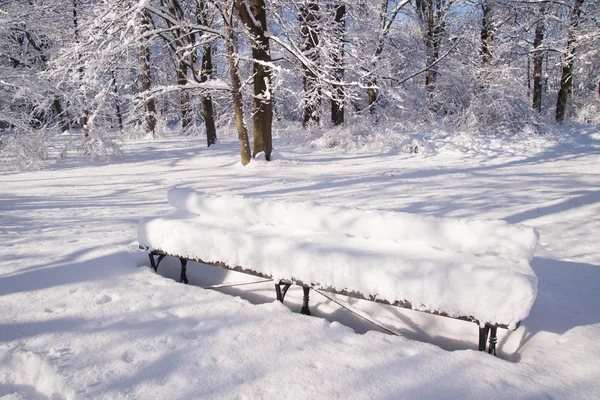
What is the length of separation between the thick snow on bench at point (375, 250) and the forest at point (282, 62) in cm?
552

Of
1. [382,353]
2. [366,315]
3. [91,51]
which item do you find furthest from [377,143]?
[382,353]

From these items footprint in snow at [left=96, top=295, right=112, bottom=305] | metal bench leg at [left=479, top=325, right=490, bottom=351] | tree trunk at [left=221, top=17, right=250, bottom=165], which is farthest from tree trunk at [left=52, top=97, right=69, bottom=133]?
metal bench leg at [left=479, top=325, right=490, bottom=351]

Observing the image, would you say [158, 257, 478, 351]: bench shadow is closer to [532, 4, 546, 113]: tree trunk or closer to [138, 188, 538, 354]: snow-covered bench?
[138, 188, 538, 354]: snow-covered bench

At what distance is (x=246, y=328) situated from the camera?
8.62 feet

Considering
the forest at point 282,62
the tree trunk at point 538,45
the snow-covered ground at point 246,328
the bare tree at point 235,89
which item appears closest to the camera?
the snow-covered ground at point 246,328

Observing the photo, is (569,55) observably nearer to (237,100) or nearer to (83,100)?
(237,100)

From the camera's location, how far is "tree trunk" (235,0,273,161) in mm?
9323

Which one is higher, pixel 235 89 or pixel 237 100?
pixel 235 89

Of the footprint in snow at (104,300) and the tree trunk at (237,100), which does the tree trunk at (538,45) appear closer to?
the tree trunk at (237,100)

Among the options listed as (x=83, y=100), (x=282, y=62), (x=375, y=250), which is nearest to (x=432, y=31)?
(x=282, y=62)

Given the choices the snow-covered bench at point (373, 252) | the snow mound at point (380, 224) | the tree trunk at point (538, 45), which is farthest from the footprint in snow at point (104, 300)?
the tree trunk at point (538, 45)

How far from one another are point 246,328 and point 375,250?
3.79 feet

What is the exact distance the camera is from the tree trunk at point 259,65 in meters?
9.32

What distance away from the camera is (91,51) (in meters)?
8.12
